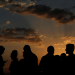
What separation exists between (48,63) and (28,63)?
117cm

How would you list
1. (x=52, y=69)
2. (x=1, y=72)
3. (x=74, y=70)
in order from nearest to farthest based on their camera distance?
(x=74, y=70)
(x=52, y=69)
(x=1, y=72)

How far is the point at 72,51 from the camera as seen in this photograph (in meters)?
5.81

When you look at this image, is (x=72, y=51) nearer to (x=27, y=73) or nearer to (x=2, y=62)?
(x=27, y=73)

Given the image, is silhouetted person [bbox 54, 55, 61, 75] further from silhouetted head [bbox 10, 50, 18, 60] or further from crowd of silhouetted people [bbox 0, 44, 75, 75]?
silhouetted head [bbox 10, 50, 18, 60]

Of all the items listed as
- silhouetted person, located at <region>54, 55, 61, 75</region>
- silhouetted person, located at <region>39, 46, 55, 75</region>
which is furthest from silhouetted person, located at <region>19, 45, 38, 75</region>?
silhouetted person, located at <region>54, 55, 61, 75</region>

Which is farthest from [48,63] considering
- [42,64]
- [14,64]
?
[14,64]

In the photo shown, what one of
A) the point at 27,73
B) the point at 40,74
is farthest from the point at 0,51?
the point at 40,74

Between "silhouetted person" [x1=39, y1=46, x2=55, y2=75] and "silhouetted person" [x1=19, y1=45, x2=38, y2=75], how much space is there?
476mm

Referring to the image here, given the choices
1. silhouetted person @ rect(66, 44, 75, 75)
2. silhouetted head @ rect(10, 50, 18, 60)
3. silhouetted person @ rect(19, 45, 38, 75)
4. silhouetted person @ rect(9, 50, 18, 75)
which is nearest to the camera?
silhouetted person @ rect(66, 44, 75, 75)

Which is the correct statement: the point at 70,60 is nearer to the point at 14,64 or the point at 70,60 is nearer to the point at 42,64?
the point at 42,64

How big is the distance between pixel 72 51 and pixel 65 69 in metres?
1.03

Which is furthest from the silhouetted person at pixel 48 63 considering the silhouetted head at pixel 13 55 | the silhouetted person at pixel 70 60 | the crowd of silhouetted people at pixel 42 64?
the silhouetted head at pixel 13 55

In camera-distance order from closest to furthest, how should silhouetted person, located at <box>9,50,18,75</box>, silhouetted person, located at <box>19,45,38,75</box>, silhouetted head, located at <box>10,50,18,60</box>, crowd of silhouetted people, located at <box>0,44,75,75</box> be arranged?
crowd of silhouetted people, located at <box>0,44,75,75</box>
silhouetted person, located at <box>19,45,38,75</box>
silhouetted person, located at <box>9,50,18,75</box>
silhouetted head, located at <box>10,50,18,60</box>

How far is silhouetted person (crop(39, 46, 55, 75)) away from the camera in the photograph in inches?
240
